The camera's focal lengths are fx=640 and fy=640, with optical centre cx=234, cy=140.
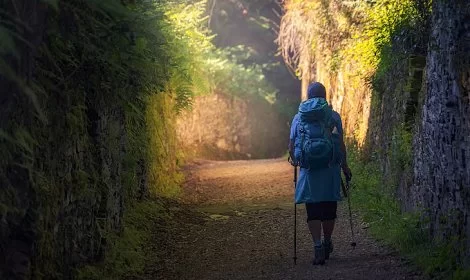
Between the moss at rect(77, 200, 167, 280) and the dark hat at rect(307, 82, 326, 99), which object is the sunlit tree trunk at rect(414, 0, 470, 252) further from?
the moss at rect(77, 200, 167, 280)

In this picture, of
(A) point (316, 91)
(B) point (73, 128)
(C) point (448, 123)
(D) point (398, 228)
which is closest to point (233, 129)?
(D) point (398, 228)

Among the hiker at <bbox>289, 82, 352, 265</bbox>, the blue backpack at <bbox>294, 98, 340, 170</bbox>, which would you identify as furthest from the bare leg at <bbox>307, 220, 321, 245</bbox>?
the blue backpack at <bbox>294, 98, 340, 170</bbox>

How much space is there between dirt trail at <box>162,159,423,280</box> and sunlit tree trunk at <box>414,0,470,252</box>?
63cm

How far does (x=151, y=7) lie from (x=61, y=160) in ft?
10.5

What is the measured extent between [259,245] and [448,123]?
2996 mm

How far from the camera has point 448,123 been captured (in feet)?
18.9


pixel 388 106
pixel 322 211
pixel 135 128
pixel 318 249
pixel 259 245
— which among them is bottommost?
pixel 259 245

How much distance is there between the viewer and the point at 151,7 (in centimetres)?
775

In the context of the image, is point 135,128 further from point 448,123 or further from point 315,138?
point 448,123

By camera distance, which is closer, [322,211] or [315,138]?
[315,138]

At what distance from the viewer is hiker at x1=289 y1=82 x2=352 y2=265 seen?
6.39 m

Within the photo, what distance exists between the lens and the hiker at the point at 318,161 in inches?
251

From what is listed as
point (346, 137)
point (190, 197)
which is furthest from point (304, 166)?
point (346, 137)

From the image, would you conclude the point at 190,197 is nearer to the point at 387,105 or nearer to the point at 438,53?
the point at 387,105
